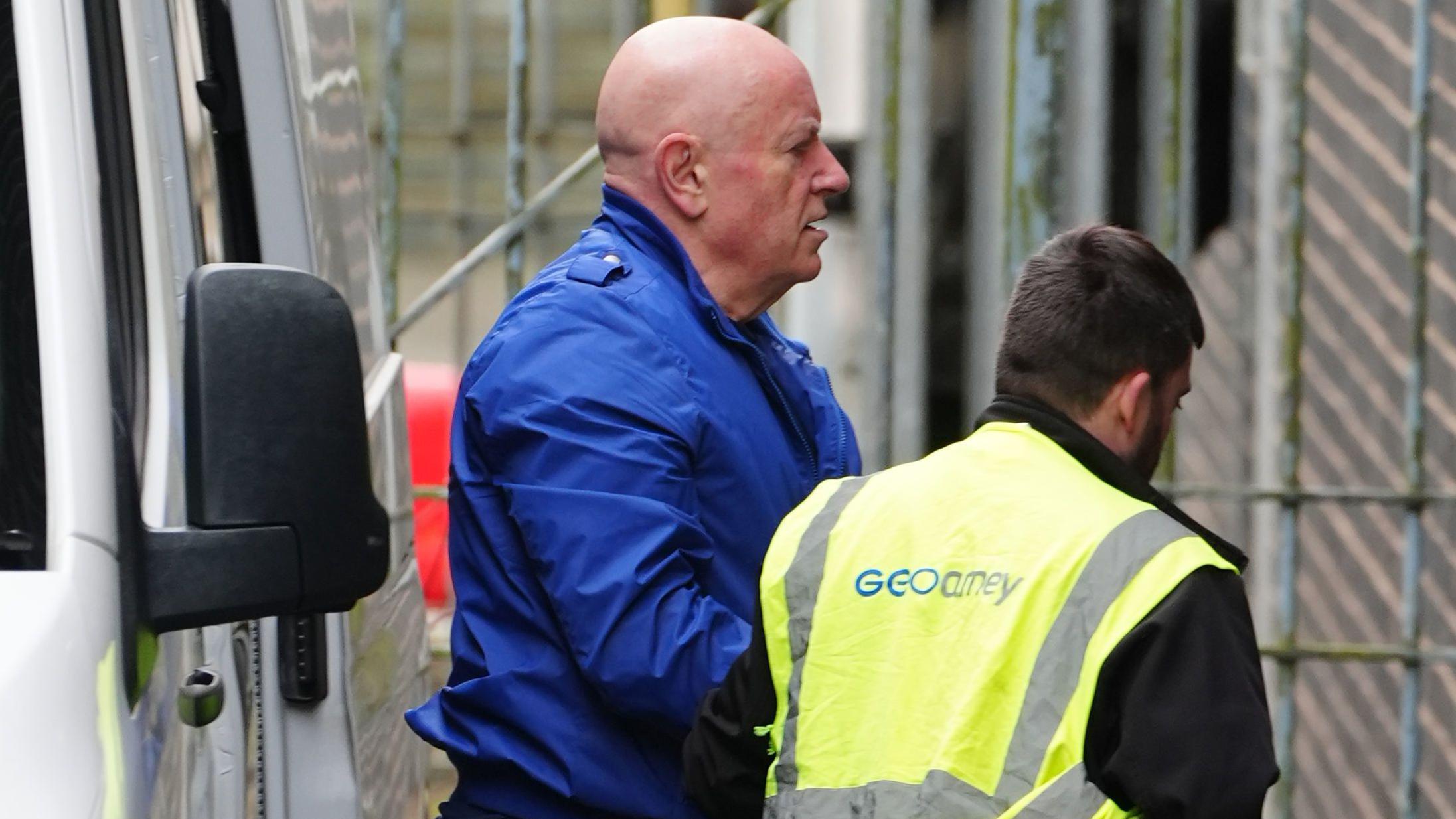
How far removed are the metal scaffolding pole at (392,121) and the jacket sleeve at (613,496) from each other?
76.8 inches

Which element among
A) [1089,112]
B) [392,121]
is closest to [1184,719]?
[1089,112]

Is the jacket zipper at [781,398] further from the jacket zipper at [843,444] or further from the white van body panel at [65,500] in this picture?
the white van body panel at [65,500]

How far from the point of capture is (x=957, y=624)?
1.96 meters

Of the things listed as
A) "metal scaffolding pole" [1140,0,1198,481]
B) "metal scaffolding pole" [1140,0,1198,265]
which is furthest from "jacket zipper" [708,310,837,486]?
"metal scaffolding pole" [1140,0,1198,265]

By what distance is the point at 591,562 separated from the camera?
224 centimetres

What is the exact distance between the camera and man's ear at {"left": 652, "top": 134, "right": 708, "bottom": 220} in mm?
2521

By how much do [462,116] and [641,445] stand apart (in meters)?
6.05

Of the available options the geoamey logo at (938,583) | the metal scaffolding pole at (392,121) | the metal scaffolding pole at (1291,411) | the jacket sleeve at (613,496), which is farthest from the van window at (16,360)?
the metal scaffolding pole at (1291,411)

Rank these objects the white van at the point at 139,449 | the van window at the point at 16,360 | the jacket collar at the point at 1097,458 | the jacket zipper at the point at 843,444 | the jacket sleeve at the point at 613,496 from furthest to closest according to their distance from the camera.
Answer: the jacket zipper at the point at 843,444, the jacket sleeve at the point at 613,496, the jacket collar at the point at 1097,458, the van window at the point at 16,360, the white van at the point at 139,449

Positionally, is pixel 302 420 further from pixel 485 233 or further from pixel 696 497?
pixel 485 233

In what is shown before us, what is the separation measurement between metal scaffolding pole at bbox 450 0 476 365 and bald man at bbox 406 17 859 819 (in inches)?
201

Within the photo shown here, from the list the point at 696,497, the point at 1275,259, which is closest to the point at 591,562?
the point at 696,497

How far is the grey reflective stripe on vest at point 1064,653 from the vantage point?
1887mm

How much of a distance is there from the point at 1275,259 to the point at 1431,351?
0.84 m
